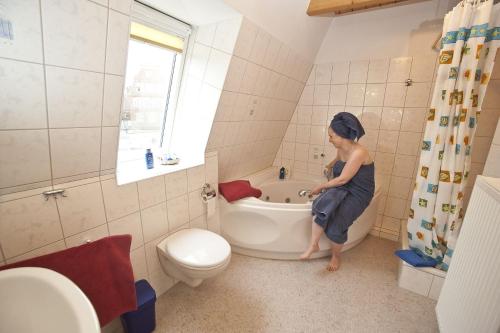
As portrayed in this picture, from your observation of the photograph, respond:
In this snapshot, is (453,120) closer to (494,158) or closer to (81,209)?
(494,158)

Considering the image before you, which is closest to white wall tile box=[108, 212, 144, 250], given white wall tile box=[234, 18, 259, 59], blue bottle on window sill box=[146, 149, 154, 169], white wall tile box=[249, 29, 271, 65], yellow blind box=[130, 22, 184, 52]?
blue bottle on window sill box=[146, 149, 154, 169]

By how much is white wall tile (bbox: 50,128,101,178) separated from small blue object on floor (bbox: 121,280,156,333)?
77cm

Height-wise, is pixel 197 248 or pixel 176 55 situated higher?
pixel 176 55

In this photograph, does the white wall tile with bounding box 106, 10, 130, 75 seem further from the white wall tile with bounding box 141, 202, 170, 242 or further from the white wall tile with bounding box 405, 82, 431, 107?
the white wall tile with bounding box 405, 82, 431, 107

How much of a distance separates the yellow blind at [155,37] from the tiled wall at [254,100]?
0.48 m


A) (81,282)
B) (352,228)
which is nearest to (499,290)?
(352,228)

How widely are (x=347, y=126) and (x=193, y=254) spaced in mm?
1430

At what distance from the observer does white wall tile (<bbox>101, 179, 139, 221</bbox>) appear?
1.28m

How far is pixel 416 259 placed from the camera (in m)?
1.75

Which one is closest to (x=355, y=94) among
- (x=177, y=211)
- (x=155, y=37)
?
(x=155, y=37)

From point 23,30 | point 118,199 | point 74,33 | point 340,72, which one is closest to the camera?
point 23,30

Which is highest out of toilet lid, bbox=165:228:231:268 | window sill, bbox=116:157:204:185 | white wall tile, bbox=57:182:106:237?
window sill, bbox=116:157:204:185

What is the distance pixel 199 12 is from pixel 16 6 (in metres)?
0.94

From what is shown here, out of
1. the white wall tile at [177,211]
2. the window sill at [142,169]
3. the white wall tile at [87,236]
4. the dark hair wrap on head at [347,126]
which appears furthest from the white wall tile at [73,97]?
the dark hair wrap on head at [347,126]
